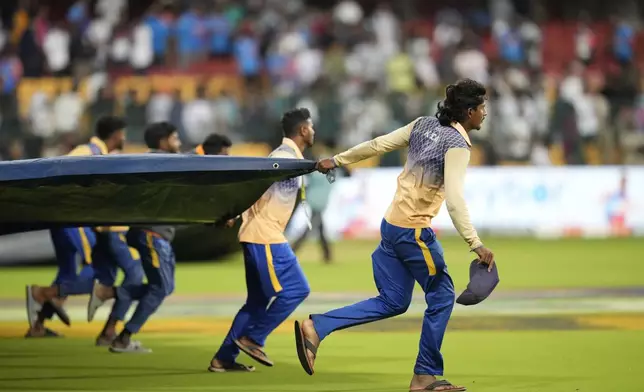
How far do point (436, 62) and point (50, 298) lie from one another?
18504 millimetres

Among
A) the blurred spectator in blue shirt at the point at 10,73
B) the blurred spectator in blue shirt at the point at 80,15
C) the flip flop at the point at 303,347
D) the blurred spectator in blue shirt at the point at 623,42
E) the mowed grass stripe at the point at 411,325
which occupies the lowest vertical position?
the mowed grass stripe at the point at 411,325

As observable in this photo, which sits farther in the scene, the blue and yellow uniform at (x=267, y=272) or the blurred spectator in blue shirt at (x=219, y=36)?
the blurred spectator in blue shirt at (x=219, y=36)

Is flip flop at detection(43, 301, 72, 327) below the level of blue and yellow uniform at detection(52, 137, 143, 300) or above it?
below

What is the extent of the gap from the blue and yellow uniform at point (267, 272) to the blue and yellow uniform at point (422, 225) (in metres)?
1.20

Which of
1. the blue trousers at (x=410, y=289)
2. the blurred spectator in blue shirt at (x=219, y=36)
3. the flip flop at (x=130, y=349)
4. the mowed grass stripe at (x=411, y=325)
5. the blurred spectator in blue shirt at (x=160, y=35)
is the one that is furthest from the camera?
the blurred spectator in blue shirt at (x=219, y=36)

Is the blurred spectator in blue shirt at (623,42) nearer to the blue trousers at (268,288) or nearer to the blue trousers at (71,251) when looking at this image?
the blue trousers at (71,251)

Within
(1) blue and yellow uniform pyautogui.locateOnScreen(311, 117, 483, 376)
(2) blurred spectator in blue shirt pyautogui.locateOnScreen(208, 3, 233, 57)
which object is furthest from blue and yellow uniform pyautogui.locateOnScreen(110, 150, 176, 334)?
(2) blurred spectator in blue shirt pyautogui.locateOnScreen(208, 3, 233, 57)

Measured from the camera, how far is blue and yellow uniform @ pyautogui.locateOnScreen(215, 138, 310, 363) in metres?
10.2

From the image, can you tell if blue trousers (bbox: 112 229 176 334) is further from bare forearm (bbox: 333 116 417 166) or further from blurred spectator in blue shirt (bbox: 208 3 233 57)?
blurred spectator in blue shirt (bbox: 208 3 233 57)

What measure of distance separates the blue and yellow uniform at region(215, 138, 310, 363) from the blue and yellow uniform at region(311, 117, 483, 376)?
3.93 ft

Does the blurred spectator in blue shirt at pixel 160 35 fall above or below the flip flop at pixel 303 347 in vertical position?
above

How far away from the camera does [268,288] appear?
33.3 ft

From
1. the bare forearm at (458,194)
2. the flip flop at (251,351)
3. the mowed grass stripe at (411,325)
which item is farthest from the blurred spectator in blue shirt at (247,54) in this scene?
the bare forearm at (458,194)

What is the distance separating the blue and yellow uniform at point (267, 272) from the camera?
10.2 m
